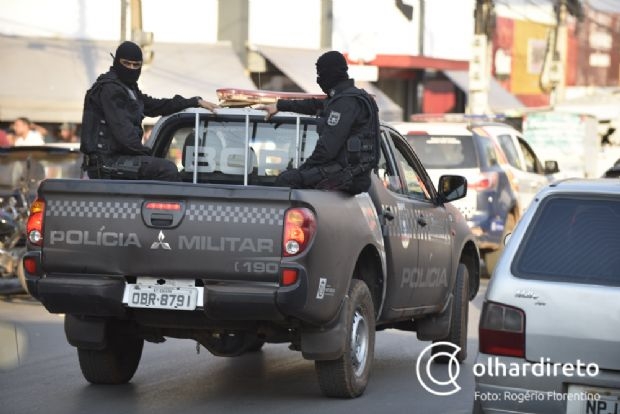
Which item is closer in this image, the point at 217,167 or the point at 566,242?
the point at 566,242

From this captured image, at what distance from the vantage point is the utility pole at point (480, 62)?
33969 mm

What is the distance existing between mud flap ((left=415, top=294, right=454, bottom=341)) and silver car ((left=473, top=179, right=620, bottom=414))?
392 centimetres

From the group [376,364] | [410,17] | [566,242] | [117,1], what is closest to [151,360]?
[376,364]

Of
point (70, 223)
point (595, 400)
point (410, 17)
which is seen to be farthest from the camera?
point (410, 17)

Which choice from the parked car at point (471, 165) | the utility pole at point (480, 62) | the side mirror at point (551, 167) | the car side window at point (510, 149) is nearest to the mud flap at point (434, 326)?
the parked car at point (471, 165)

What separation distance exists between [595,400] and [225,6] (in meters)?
25.5

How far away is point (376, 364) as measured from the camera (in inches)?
441

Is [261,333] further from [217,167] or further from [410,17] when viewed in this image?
[410,17]

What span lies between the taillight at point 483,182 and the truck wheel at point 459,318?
286 inches

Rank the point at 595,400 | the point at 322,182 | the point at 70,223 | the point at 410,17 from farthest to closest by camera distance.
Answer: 1. the point at 410,17
2. the point at 322,182
3. the point at 70,223
4. the point at 595,400

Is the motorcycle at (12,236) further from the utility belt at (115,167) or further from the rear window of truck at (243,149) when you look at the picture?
the utility belt at (115,167)

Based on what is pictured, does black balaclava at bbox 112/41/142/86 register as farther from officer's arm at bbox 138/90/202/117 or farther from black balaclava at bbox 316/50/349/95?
black balaclava at bbox 316/50/349/95

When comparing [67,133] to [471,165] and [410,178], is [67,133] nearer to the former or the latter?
[471,165]
